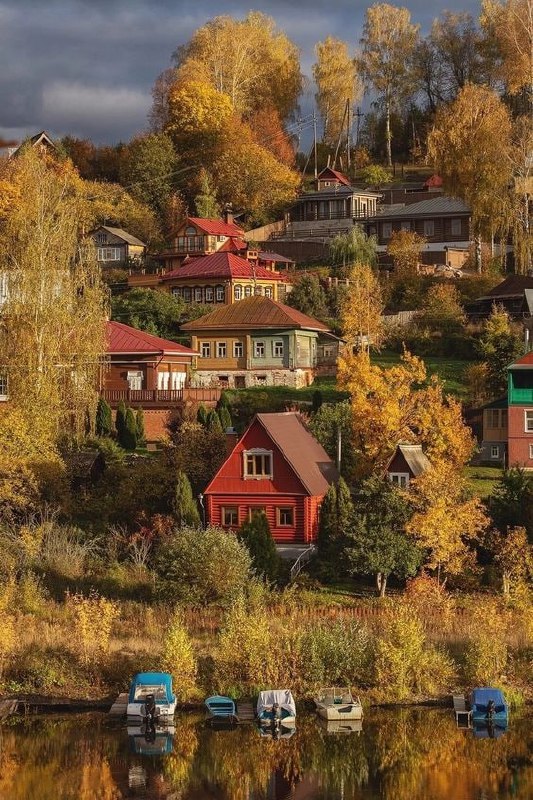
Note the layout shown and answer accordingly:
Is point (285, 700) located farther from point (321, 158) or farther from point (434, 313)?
point (321, 158)

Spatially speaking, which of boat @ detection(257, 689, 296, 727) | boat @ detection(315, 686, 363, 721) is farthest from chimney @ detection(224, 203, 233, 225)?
boat @ detection(257, 689, 296, 727)

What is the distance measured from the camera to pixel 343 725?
33.4 meters

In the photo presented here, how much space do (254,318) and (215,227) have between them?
2110cm

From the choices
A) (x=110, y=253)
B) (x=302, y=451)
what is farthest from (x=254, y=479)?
(x=110, y=253)

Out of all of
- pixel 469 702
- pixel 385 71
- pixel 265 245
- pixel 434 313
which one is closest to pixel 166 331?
pixel 434 313

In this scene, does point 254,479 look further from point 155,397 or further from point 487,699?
point 155,397

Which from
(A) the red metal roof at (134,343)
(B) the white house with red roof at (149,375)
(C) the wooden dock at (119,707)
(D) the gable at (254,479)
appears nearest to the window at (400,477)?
(D) the gable at (254,479)

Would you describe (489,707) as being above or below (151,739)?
above

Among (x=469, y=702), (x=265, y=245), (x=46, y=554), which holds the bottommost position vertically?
(x=469, y=702)

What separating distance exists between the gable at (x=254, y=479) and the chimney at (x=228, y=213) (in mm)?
50241

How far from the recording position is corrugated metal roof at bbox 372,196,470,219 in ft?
304

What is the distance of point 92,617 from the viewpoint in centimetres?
3744

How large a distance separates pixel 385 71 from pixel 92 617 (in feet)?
300

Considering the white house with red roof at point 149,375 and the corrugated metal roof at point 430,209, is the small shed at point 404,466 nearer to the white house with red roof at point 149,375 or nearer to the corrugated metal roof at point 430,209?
the white house with red roof at point 149,375
